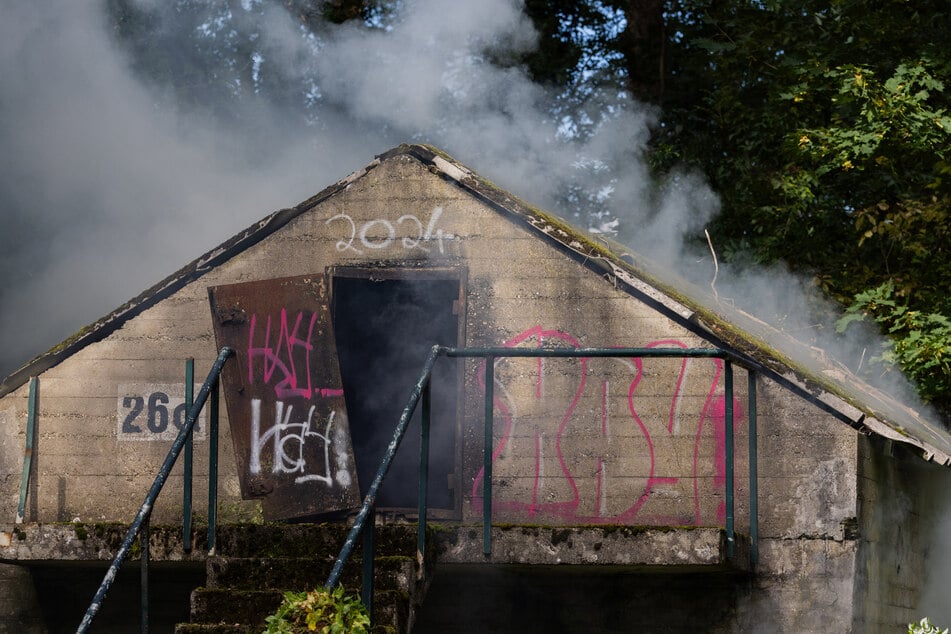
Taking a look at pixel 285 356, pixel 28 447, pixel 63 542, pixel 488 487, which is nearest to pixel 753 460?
pixel 488 487

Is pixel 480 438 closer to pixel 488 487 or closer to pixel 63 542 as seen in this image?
pixel 488 487

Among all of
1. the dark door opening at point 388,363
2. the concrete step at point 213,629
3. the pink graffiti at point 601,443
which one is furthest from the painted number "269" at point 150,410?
the concrete step at point 213,629

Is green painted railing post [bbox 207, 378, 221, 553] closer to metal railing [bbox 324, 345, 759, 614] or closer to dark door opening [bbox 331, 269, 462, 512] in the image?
metal railing [bbox 324, 345, 759, 614]

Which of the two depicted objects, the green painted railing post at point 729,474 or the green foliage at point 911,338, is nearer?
the green painted railing post at point 729,474

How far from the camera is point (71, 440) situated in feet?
32.0

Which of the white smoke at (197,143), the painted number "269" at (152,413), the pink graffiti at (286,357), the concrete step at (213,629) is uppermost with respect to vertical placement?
the white smoke at (197,143)

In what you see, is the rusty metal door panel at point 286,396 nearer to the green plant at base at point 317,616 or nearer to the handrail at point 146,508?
the handrail at point 146,508

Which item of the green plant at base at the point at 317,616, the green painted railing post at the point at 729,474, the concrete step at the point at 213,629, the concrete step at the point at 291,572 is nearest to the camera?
the green plant at base at the point at 317,616

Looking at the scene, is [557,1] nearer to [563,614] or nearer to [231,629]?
[563,614]

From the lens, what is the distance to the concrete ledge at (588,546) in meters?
7.91

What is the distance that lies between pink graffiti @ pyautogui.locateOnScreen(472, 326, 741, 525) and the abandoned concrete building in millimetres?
15

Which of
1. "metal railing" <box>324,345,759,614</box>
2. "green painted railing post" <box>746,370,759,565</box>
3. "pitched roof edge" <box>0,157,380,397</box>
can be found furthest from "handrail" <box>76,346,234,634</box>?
"green painted railing post" <box>746,370,759,565</box>

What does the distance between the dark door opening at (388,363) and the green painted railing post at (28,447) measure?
2.12 metres

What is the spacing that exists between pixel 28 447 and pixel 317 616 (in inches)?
166
